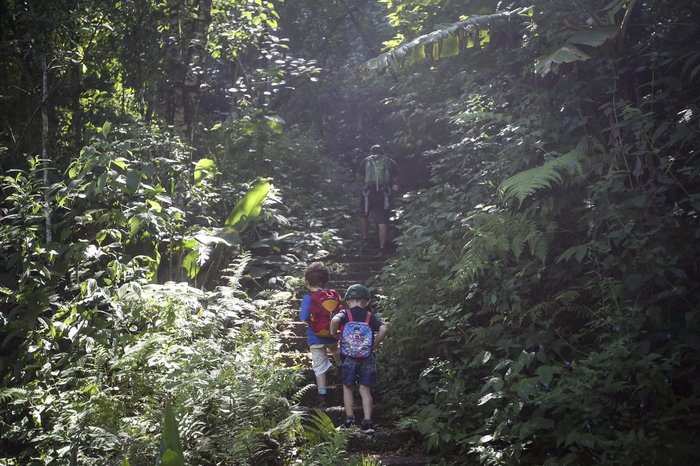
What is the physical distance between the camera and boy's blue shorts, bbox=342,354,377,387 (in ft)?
20.1

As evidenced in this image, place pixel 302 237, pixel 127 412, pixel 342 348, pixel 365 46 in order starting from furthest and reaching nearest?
pixel 365 46 < pixel 302 237 < pixel 342 348 < pixel 127 412

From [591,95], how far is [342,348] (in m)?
3.47

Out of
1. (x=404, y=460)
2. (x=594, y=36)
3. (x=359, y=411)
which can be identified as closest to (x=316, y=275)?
(x=359, y=411)

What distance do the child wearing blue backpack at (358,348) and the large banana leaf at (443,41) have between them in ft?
12.9

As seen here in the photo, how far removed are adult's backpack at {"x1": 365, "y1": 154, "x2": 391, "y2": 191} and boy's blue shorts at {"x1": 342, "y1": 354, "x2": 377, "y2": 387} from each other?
6244 millimetres

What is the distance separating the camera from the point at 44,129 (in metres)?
7.63

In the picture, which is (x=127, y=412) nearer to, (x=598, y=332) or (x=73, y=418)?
(x=73, y=418)

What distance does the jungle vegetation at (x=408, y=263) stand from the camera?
4832mm

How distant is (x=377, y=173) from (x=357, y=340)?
629cm

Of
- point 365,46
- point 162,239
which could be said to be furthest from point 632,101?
point 365,46

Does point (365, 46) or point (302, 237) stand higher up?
point (365, 46)

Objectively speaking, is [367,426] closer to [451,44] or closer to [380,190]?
[451,44]

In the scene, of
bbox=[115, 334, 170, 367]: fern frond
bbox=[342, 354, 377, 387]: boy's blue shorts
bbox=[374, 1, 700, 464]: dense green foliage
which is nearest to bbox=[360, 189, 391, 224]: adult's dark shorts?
bbox=[374, 1, 700, 464]: dense green foliage

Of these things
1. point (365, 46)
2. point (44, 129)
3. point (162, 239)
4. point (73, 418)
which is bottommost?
point (73, 418)
